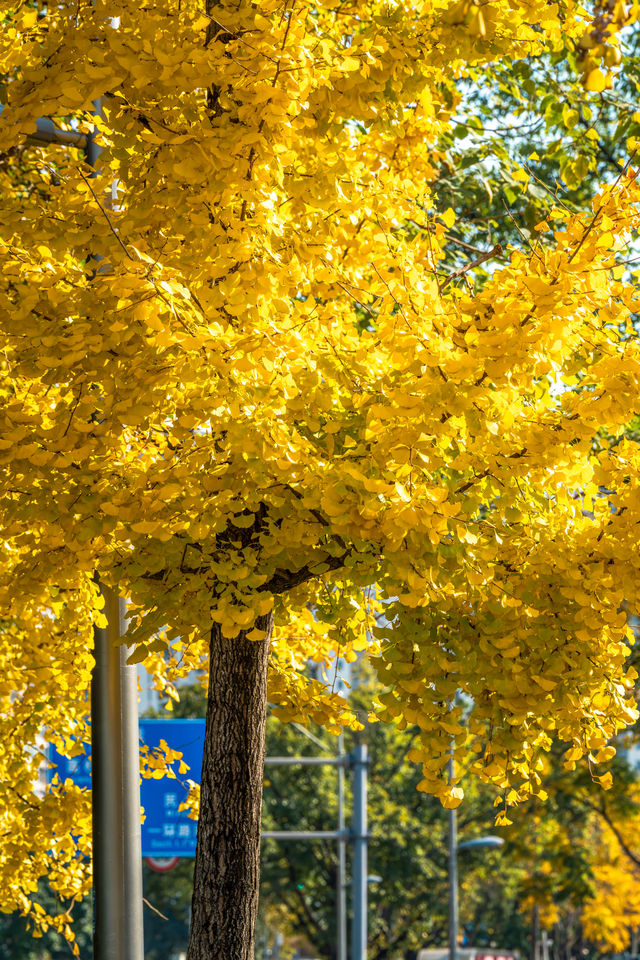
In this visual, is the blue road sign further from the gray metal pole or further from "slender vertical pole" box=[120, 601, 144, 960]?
"slender vertical pole" box=[120, 601, 144, 960]

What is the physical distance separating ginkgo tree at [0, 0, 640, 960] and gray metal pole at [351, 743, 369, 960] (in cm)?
1044

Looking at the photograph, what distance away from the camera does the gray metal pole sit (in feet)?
46.0

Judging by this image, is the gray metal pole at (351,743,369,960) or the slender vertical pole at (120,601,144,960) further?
the gray metal pole at (351,743,369,960)

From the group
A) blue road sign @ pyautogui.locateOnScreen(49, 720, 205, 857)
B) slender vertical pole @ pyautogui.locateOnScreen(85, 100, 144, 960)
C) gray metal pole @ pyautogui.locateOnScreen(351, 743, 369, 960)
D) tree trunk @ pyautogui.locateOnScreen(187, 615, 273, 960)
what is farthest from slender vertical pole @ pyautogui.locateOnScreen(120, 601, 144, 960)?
gray metal pole @ pyautogui.locateOnScreen(351, 743, 369, 960)

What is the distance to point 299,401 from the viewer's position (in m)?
3.35

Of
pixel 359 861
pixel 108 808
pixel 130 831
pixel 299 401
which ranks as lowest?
pixel 359 861

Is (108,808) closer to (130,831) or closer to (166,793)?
(130,831)

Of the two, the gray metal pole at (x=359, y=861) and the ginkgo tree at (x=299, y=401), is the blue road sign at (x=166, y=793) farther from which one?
the ginkgo tree at (x=299, y=401)

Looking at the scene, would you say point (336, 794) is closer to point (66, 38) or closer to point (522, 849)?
point (522, 849)

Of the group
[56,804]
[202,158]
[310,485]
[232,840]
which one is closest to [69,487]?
[310,485]

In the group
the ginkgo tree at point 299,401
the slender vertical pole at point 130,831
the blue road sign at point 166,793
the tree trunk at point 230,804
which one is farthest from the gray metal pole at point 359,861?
the ginkgo tree at point 299,401

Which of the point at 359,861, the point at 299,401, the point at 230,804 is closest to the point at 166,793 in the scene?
the point at 359,861

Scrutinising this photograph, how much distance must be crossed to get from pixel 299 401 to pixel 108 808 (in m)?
2.52

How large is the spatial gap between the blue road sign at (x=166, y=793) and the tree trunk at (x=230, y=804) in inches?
208
